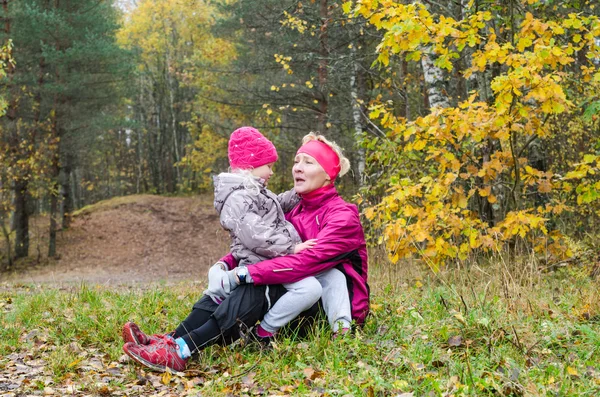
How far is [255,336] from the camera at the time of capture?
4090 millimetres

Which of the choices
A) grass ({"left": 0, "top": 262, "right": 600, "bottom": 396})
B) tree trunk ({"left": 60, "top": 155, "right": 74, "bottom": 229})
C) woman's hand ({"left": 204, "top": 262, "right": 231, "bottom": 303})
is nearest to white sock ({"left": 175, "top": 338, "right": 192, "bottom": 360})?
grass ({"left": 0, "top": 262, "right": 600, "bottom": 396})

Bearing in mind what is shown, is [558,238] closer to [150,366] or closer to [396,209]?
[396,209]

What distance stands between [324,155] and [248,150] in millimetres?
572

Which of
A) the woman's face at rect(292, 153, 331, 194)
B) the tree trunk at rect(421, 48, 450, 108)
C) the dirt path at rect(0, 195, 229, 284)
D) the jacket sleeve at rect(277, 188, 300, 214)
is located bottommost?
the dirt path at rect(0, 195, 229, 284)

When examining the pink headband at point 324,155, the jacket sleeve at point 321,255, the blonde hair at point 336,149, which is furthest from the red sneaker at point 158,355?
the blonde hair at point 336,149

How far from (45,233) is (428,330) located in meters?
19.5

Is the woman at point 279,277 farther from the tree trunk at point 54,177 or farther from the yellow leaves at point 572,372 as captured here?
the tree trunk at point 54,177

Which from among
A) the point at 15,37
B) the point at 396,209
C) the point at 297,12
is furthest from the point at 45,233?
the point at 396,209

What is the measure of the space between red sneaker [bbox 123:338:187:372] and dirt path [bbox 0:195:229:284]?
40.2 feet

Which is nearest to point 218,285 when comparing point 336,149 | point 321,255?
point 321,255

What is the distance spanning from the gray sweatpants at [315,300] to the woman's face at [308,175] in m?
0.64

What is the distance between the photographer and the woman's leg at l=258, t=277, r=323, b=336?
3.96 m

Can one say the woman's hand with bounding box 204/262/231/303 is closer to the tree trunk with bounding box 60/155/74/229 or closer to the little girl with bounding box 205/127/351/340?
the little girl with bounding box 205/127/351/340

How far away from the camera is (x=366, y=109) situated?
14914mm
